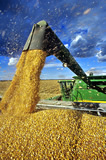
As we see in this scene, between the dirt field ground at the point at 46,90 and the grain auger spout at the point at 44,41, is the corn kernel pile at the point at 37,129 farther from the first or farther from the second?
the dirt field ground at the point at 46,90

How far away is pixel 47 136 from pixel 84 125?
64 centimetres

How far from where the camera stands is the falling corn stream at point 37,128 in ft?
3.93

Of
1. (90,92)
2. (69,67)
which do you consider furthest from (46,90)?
(69,67)

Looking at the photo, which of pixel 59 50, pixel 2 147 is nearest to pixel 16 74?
pixel 59 50

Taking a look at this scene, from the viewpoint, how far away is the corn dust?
6.26ft

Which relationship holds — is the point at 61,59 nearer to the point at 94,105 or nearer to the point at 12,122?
the point at 94,105

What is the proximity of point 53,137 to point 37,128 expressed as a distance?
12.9 inches

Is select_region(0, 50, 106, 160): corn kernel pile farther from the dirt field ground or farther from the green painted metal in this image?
Answer: the green painted metal

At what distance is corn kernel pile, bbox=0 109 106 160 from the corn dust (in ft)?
0.90

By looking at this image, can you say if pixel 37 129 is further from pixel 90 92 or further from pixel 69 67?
pixel 90 92

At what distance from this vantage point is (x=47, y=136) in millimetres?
1396

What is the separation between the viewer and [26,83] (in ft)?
6.45

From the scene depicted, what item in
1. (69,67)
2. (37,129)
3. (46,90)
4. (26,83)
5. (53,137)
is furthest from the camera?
(46,90)

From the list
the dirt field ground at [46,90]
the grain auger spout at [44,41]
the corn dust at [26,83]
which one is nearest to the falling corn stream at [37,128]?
the corn dust at [26,83]
